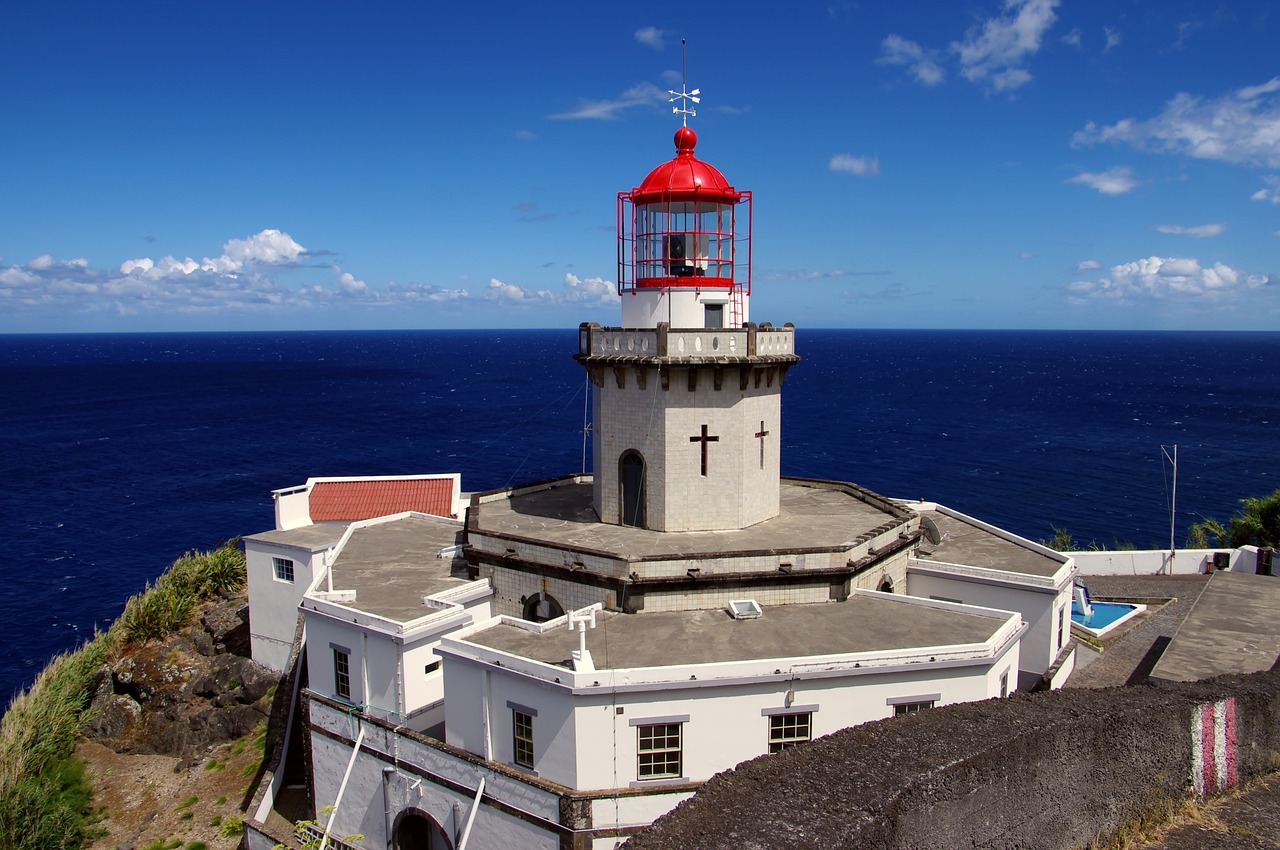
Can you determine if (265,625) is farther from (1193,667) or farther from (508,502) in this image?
(1193,667)

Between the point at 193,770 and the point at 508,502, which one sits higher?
the point at 508,502

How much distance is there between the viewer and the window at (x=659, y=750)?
16.5 meters

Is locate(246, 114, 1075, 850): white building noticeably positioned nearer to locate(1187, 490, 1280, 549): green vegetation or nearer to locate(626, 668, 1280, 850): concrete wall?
locate(626, 668, 1280, 850): concrete wall

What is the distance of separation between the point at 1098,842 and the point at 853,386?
6705 inches

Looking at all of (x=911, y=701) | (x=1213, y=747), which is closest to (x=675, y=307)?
(x=911, y=701)

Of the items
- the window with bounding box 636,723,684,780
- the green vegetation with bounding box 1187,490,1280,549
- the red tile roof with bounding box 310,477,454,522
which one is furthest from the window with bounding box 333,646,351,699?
the green vegetation with bounding box 1187,490,1280,549

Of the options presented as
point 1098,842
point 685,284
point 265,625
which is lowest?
point 265,625

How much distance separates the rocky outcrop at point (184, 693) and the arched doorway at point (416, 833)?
1214 cm

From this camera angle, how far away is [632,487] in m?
23.8

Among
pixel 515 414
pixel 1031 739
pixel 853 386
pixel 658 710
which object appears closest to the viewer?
pixel 1031 739

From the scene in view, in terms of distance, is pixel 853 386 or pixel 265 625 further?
pixel 853 386

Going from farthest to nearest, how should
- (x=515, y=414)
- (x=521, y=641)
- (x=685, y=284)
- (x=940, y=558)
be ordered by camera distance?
(x=515, y=414) < (x=940, y=558) < (x=685, y=284) < (x=521, y=641)

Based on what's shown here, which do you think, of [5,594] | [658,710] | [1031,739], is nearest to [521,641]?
[658,710]

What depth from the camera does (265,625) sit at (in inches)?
1224
